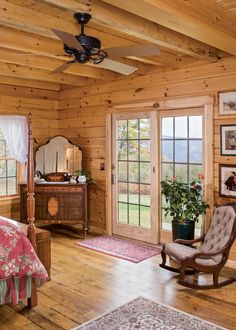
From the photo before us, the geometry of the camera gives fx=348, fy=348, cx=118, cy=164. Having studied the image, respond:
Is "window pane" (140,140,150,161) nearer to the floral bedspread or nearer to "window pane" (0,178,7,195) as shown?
"window pane" (0,178,7,195)

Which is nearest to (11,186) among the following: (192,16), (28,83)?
(28,83)

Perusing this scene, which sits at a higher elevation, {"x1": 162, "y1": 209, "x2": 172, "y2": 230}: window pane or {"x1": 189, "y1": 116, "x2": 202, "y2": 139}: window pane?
{"x1": 189, "y1": 116, "x2": 202, "y2": 139}: window pane

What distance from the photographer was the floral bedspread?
9.77ft

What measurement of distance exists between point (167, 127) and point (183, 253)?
197 centimetres

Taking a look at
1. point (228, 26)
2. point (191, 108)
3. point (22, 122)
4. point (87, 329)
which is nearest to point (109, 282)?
point (87, 329)

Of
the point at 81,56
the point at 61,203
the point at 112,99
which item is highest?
the point at 112,99

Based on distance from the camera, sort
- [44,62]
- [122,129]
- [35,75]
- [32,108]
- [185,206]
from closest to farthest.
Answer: [185,206], [44,62], [35,75], [122,129], [32,108]

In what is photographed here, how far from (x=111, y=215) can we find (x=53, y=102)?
2.47 metres

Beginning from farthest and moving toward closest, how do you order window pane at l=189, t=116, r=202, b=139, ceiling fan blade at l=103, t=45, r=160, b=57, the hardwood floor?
window pane at l=189, t=116, r=202, b=139 → the hardwood floor → ceiling fan blade at l=103, t=45, r=160, b=57

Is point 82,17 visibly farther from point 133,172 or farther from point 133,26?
point 133,172

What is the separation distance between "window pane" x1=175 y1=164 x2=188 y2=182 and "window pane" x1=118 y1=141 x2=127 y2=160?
3.27ft

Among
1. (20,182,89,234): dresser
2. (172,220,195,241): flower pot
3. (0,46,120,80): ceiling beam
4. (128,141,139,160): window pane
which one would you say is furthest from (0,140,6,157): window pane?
(172,220,195,241): flower pot

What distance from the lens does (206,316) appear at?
3096 millimetres

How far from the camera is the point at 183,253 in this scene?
381cm
